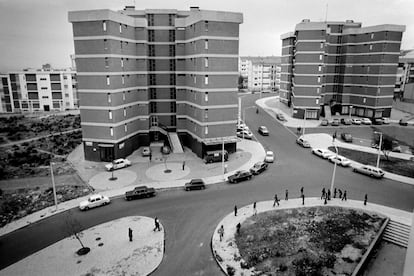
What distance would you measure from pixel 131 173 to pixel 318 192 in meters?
25.9

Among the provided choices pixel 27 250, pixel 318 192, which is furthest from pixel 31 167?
pixel 318 192

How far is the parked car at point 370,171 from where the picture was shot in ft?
129

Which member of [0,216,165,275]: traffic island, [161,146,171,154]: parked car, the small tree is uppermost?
[161,146,171,154]: parked car

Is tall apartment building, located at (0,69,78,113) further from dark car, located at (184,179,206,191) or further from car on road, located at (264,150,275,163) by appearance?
dark car, located at (184,179,206,191)

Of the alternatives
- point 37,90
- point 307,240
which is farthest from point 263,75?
point 307,240

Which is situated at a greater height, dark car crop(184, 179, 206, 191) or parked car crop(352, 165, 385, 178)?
parked car crop(352, 165, 385, 178)

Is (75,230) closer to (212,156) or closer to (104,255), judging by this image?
(104,255)

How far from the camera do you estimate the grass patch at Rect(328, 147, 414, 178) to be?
138ft

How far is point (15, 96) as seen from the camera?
100562 mm

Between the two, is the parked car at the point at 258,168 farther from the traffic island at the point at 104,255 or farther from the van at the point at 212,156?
the traffic island at the point at 104,255

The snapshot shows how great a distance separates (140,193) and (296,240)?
60.2 feet

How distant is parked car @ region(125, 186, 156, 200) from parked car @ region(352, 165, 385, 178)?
29.5 meters

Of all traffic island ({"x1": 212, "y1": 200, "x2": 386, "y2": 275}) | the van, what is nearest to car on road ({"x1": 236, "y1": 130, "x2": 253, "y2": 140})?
the van

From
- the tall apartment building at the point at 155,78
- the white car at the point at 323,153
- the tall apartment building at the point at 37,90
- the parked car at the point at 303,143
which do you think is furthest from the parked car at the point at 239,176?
the tall apartment building at the point at 37,90
